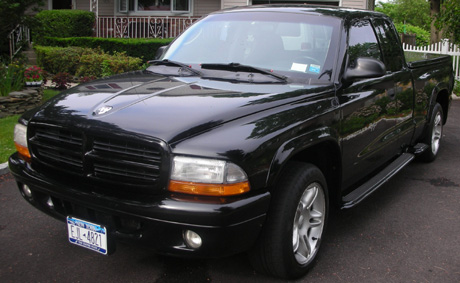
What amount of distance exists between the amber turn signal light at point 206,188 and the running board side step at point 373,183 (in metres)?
1.37

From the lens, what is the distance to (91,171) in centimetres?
300

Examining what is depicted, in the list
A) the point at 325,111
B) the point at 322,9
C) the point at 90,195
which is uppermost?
the point at 322,9

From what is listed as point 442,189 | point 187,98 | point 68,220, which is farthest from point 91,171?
point 442,189

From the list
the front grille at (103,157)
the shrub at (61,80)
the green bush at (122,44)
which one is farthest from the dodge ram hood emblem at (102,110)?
the green bush at (122,44)

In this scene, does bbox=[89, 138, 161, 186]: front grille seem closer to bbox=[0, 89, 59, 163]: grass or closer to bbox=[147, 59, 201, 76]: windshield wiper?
bbox=[147, 59, 201, 76]: windshield wiper

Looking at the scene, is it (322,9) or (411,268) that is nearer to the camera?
(411,268)

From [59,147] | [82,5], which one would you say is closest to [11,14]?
[59,147]

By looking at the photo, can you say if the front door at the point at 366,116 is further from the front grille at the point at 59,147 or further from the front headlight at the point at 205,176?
the front grille at the point at 59,147

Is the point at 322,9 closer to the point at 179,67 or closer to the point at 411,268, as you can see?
the point at 179,67

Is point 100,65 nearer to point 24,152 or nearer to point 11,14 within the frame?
point 11,14

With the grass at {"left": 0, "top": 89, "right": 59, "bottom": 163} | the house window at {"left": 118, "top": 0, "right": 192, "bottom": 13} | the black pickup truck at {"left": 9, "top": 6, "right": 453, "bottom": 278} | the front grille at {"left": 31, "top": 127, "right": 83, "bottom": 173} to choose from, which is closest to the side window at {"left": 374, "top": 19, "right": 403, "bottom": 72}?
the black pickup truck at {"left": 9, "top": 6, "right": 453, "bottom": 278}

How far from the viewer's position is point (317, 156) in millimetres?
3672

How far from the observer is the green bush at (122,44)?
47.5 feet

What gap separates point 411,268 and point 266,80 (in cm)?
172
